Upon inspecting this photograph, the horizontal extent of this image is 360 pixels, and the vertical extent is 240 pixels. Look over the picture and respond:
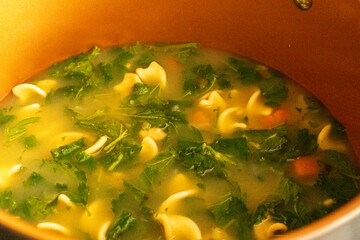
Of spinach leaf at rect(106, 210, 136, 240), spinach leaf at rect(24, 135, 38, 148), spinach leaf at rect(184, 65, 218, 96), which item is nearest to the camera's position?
spinach leaf at rect(106, 210, 136, 240)

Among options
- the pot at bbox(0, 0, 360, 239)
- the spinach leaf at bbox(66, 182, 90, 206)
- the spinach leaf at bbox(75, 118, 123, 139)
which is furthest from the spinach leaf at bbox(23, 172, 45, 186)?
the pot at bbox(0, 0, 360, 239)

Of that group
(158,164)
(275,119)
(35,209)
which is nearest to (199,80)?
(275,119)

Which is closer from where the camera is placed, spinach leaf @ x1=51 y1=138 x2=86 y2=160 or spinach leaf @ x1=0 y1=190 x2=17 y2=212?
spinach leaf @ x1=0 y1=190 x2=17 y2=212

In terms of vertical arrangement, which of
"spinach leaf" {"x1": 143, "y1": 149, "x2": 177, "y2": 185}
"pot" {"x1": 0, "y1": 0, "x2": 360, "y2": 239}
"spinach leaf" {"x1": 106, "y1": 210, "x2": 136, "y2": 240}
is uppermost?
"pot" {"x1": 0, "y1": 0, "x2": 360, "y2": 239}

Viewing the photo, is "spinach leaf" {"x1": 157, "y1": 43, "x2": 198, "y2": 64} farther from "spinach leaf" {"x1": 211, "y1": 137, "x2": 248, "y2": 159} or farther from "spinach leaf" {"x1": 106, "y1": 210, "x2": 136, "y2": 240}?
"spinach leaf" {"x1": 106, "y1": 210, "x2": 136, "y2": 240}

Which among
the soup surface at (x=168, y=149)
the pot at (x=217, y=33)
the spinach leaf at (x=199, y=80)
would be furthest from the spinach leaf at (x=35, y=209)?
the spinach leaf at (x=199, y=80)

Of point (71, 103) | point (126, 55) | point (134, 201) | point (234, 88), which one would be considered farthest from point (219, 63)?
point (134, 201)

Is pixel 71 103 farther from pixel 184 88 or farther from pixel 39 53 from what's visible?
pixel 184 88

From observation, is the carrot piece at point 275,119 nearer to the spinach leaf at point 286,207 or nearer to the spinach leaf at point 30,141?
the spinach leaf at point 286,207
